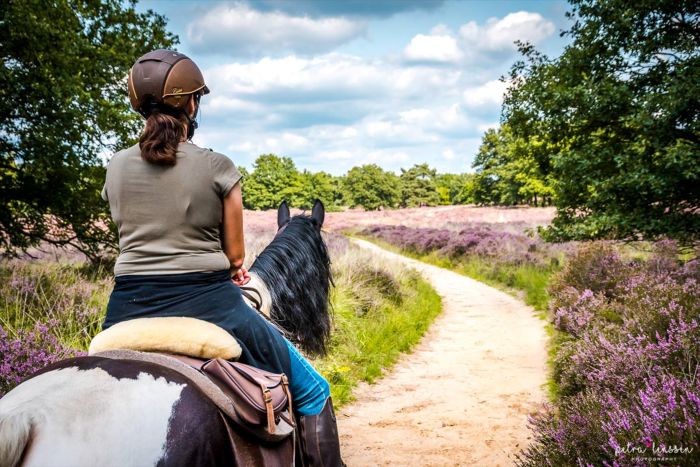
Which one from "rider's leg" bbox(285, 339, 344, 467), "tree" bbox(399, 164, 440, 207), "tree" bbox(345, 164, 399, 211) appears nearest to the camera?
"rider's leg" bbox(285, 339, 344, 467)

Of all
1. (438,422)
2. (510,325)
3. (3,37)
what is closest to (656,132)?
(510,325)

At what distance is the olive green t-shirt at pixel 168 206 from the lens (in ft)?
5.67

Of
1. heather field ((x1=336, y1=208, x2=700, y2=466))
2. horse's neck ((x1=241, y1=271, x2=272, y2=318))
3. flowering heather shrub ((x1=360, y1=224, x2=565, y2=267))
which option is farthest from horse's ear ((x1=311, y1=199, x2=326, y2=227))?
flowering heather shrub ((x1=360, y1=224, x2=565, y2=267))

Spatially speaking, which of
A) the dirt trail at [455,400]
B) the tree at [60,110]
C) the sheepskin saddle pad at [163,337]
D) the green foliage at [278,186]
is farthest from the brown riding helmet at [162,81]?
the green foliage at [278,186]

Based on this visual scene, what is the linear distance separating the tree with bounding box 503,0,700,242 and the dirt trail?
2.15m

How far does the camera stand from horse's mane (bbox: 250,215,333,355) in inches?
119

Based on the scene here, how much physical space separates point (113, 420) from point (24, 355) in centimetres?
250

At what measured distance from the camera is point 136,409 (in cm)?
144

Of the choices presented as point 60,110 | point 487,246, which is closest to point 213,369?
point 60,110

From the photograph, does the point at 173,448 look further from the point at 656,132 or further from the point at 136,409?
the point at 656,132

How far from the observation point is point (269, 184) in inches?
2736

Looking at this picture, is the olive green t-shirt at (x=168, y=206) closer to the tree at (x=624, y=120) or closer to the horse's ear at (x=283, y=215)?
the horse's ear at (x=283, y=215)

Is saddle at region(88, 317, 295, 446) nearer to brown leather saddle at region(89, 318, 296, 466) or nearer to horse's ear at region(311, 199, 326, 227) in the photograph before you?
brown leather saddle at region(89, 318, 296, 466)

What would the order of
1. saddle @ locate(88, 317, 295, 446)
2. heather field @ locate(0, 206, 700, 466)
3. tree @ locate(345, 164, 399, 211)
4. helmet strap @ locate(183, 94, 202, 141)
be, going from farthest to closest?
tree @ locate(345, 164, 399, 211) < heather field @ locate(0, 206, 700, 466) < helmet strap @ locate(183, 94, 202, 141) < saddle @ locate(88, 317, 295, 446)
